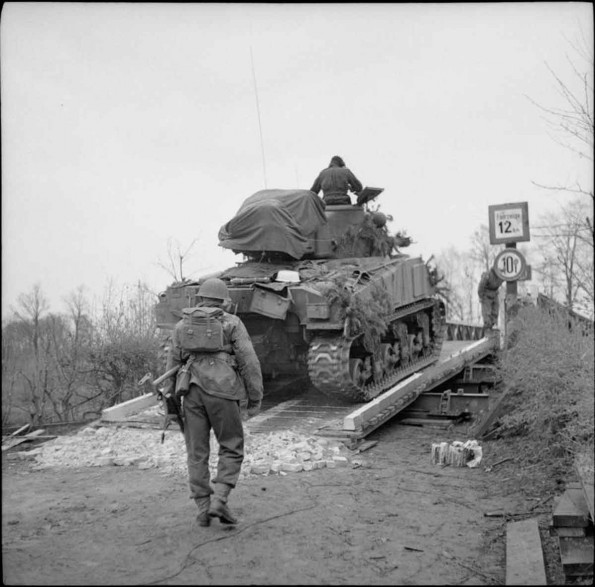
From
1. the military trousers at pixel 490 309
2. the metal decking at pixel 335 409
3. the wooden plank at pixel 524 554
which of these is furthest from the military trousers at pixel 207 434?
the military trousers at pixel 490 309

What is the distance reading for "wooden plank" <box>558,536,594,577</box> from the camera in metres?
4.32

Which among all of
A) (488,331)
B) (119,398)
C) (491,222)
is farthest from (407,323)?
(119,398)

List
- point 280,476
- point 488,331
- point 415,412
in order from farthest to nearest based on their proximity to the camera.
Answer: point 488,331 < point 415,412 < point 280,476

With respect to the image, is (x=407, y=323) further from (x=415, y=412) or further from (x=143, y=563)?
(x=143, y=563)

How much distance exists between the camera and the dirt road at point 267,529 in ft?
14.6

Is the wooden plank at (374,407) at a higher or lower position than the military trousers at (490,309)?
lower

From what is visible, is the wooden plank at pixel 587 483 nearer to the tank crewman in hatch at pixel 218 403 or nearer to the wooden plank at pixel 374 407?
the tank crewman in hatch at pixel 218 403

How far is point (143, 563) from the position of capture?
180 inches

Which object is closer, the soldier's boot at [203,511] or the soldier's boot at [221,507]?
the soldier's boot at [221,507]

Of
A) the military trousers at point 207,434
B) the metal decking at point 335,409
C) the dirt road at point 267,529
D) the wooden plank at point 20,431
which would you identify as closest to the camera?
the dirt road at point 267,529

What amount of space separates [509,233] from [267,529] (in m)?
6.06

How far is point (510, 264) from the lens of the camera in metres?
9.95

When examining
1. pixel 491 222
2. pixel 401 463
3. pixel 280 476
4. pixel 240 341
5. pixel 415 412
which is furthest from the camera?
pixel 415 412

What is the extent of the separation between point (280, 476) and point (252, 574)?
2.75 m
